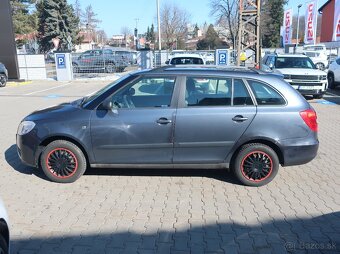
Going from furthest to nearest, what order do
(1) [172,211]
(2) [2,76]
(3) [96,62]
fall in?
(3) [96,62], (2) [2,76], (1) [172,211]

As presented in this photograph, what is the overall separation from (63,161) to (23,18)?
1797 inches

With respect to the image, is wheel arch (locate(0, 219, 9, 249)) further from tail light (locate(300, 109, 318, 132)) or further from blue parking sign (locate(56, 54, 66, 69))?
blue parking sign (locate(56, 54, 66, 69))

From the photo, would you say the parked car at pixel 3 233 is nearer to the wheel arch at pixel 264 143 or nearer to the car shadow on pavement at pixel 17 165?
the car shadow on pavement at pixel 17 165

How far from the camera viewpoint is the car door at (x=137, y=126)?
4539 mm

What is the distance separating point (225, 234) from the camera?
11.6ft

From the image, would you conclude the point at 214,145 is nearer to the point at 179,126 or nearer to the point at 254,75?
the point at 179,126

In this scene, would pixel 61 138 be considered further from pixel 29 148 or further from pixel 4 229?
pixel 4 229

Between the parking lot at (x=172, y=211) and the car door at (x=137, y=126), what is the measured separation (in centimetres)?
44

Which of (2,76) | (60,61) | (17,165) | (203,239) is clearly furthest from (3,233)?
(60,61)

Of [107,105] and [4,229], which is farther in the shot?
[107,105]

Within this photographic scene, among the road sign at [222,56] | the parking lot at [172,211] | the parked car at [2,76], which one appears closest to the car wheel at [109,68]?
the parked car at [2,76]

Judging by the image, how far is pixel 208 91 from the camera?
183 inches

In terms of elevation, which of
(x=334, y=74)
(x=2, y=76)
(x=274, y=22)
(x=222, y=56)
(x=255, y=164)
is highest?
(x=274, y=22)

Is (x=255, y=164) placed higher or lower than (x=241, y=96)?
lower
